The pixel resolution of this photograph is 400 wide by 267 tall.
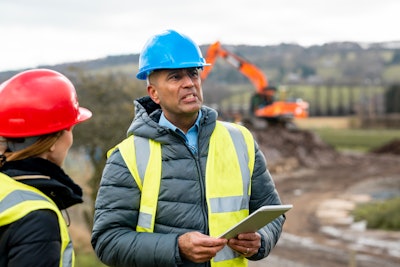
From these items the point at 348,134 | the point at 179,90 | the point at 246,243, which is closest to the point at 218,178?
the point at 246,243

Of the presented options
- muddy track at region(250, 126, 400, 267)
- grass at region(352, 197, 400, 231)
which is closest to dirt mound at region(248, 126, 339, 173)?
muddy track at region(250, 126, 400, 267)

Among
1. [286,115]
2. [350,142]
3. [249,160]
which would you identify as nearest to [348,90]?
[350,142]

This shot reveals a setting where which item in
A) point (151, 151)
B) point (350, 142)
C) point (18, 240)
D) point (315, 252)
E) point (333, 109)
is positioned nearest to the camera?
point (18, 240)

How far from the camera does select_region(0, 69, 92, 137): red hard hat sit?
2.28 m

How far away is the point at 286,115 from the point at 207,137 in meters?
26.5

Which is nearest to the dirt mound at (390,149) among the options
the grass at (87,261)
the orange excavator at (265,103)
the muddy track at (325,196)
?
the muddy track at (325,196)

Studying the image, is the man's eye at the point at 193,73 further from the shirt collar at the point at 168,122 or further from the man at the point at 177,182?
the shirt collar at the point at 168,122

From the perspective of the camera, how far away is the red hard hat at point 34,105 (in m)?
2.28

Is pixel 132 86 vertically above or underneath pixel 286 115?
above

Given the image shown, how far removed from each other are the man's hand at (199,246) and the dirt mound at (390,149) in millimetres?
30231

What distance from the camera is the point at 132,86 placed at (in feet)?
36.4

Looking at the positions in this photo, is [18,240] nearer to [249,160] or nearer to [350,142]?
[249,160]

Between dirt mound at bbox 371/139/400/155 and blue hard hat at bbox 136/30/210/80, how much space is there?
30.0 meters

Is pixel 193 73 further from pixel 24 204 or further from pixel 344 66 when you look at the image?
pixel 344 66
